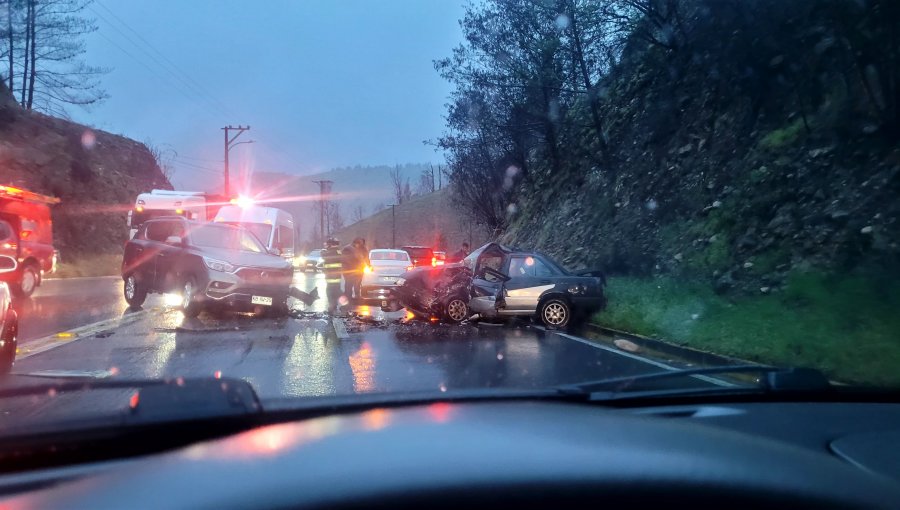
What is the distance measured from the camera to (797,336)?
9719mm

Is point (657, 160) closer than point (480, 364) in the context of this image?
No

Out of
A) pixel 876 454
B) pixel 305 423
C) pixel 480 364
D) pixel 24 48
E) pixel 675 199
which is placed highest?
pixel 24 48

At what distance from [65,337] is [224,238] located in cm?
515

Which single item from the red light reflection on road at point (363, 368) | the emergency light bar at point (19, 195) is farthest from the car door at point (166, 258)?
the red light reflection on road at point (363, 368)

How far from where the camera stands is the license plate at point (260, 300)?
614 inches

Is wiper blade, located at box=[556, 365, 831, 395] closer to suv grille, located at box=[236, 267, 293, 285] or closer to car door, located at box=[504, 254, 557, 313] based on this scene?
car door, located at box=[504, 254, 557, 313]

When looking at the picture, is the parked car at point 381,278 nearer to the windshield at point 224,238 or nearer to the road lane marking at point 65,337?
the windshield at point 224,238

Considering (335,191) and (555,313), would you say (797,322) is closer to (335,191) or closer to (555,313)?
(555,313)

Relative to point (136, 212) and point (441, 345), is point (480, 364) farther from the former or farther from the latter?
point (136, 212)

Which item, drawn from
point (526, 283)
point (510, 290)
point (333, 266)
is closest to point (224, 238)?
point (333, 266)

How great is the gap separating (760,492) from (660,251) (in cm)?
1802

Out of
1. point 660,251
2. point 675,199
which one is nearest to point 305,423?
point 660,251

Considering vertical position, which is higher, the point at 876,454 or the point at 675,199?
the point at 675,199

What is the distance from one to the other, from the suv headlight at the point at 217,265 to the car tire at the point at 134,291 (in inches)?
114
